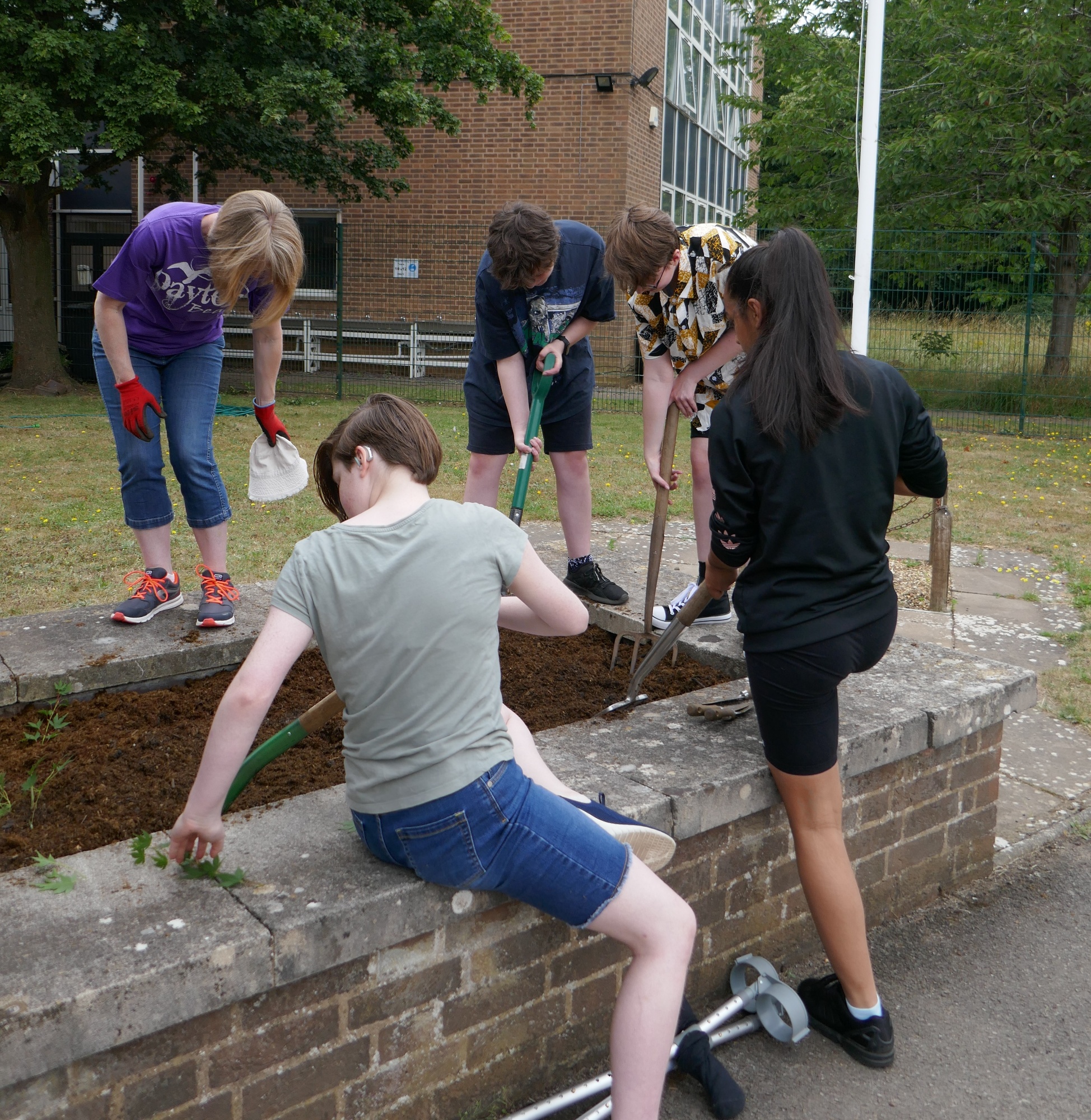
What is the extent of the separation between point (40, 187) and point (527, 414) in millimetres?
12988

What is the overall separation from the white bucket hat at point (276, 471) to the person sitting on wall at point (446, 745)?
1.85 meters

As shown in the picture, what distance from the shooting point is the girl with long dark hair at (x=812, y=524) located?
235 centimetres

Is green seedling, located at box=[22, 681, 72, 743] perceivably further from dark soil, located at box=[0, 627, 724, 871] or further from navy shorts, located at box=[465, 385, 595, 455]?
navy shorts, located at box=[465, 385, 595, 455]

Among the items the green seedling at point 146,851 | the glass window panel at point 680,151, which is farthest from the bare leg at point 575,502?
the glass window panel at point 680,151

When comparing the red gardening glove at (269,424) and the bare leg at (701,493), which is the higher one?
the red gardening glove at (269,424)

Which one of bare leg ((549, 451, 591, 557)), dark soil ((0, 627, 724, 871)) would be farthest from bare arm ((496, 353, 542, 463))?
dark soil ((0, 627, 724, 871))

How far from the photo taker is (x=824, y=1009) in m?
2.65

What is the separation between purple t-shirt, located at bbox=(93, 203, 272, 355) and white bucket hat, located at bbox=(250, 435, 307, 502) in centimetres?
48

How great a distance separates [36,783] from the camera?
2.83 metres

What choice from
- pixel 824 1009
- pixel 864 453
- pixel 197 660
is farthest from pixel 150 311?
pixel 824 1009

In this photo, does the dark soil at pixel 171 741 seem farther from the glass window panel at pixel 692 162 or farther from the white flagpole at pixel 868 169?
the glass window panel at pixel 692 162

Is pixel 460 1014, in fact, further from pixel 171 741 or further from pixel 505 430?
pixel 505 430

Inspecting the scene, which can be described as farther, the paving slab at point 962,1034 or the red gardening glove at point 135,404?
the red gardening glove at point 135,404

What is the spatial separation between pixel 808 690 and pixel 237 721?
122 centimetres
